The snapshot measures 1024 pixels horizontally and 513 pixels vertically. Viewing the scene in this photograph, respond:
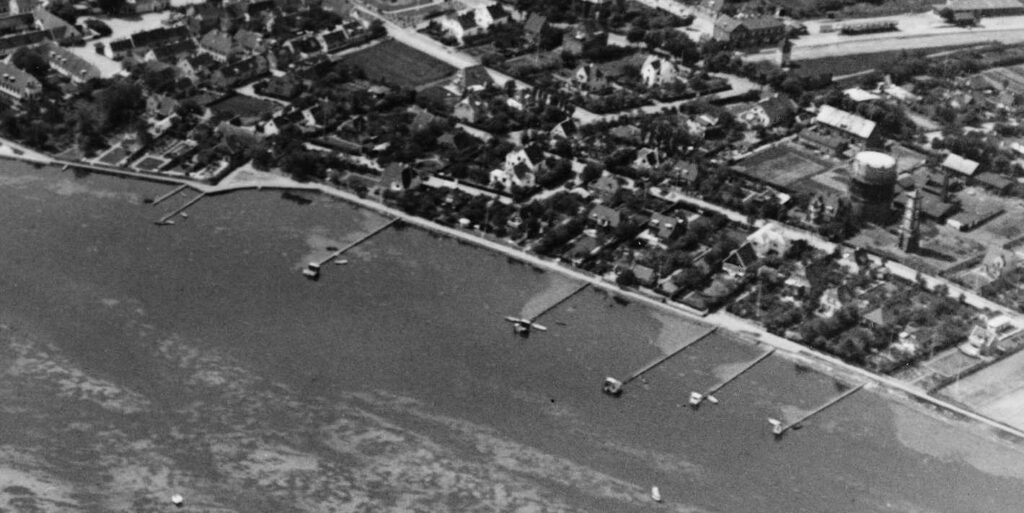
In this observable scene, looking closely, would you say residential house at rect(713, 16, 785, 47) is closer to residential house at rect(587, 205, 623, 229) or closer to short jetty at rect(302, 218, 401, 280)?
residential house at rect(587, 205, 623, 229)

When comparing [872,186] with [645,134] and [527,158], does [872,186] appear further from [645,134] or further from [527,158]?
[527,158]

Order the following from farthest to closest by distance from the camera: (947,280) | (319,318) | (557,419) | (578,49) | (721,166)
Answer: (578,49) < (721,166) < (947,280) < (319,318) < (557,419)

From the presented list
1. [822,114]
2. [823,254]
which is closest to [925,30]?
[822,114]

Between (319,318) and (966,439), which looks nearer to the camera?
(966,439)

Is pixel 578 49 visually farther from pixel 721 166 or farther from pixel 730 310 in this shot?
pixel 730 310

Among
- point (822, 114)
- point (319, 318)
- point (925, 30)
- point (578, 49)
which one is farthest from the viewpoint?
point (925, 30)
